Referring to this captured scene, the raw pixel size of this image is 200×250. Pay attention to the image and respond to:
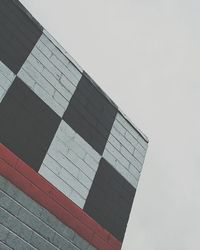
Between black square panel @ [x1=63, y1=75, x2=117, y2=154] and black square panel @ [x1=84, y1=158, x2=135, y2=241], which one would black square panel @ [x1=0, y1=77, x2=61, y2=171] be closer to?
black square panel @ [x1=63, y1=75, x2=117, y2=154]

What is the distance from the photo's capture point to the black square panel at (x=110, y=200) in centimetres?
829

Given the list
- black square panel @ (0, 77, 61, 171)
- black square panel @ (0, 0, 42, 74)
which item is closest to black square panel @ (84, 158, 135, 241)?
black square panel @ (0, 77, 61, 171)

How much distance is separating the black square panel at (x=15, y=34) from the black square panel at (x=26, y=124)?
53 centimetres

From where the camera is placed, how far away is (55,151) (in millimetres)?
7918

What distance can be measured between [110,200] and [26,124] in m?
2.84

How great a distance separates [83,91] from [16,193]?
3.59 metres

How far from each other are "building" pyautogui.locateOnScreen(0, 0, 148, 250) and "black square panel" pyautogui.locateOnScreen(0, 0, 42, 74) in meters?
0.03

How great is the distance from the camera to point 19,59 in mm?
7973

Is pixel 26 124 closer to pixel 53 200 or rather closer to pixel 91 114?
Answer: pixel 53 200

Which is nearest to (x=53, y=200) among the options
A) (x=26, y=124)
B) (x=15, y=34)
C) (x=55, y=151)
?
(x=55, y=151)

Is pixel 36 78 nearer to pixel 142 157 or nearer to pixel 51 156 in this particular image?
pixel 51 156

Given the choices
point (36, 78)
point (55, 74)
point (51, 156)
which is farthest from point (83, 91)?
point (51, 156)

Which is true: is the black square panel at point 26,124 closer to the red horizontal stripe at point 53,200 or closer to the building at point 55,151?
the building at point 55,151

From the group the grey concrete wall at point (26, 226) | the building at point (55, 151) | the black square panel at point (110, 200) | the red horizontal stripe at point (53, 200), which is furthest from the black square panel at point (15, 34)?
the black square panel at point (110, 200)
